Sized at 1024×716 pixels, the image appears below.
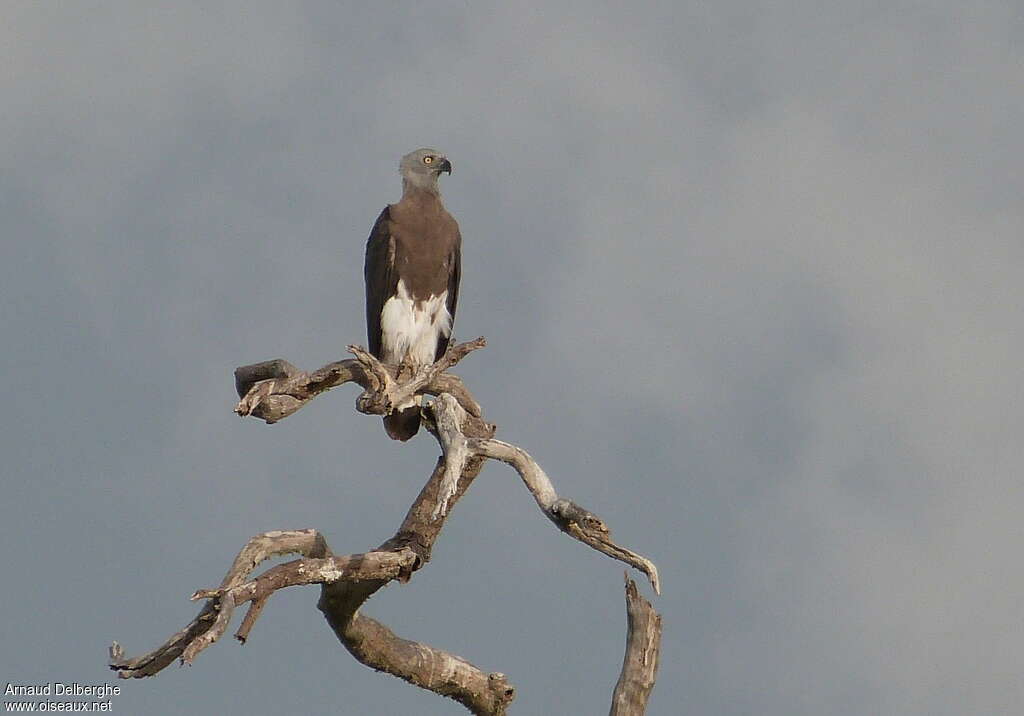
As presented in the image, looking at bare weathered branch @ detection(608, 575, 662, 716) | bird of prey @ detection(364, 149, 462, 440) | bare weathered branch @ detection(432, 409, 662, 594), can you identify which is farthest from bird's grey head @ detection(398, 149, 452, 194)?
bare weathered branch @ detection(608, 575, 662, 716)

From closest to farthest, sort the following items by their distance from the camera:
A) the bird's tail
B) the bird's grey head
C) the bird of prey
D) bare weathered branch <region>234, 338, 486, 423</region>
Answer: bare weathered branch <region>234, 338, 486, 423</region> < the bird's tail < the bird of prey < the bird's grey head

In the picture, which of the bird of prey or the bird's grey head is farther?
the bird's grey head

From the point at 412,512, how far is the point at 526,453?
71cm

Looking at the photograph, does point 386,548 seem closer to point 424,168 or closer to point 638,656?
point 638,656

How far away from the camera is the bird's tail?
10.3m

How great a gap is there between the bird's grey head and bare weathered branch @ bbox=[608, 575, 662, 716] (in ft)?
17.8

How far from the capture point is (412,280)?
11.7 metres

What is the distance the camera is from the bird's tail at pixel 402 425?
407 inches

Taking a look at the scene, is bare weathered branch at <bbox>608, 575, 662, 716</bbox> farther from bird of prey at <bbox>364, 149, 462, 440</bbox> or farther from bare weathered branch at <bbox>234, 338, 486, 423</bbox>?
bird of prey at <bbox>364, 149, 462, 440</bbox>

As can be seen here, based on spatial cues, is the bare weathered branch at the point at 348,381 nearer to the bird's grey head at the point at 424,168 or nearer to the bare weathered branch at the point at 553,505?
the bare weathered branch at the point at 553,505

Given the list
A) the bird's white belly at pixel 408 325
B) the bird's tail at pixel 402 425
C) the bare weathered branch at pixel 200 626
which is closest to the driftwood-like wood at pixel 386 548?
the bare weathered branch at pixel 200 626

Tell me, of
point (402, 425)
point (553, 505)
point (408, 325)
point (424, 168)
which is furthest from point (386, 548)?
point (424, 168)

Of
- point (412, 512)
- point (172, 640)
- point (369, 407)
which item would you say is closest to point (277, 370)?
point (369, 407)

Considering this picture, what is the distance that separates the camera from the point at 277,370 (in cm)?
851
